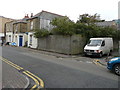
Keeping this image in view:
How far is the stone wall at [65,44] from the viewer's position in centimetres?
1405

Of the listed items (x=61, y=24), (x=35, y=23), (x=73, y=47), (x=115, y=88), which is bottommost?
(x=115, y=88)

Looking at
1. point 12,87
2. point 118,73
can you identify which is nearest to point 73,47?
point 118,73

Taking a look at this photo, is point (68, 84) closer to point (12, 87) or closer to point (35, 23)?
point (12, 87)

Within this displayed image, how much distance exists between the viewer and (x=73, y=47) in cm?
1416

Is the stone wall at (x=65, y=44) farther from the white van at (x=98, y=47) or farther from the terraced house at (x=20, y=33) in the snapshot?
the terraced house at (x=20, y=33)

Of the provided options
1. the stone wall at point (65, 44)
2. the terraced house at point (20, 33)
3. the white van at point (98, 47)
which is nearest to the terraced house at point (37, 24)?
the terraced house at point (20, 33)

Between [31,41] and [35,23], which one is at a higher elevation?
[35,23]

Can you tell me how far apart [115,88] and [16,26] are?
2809 centimetres

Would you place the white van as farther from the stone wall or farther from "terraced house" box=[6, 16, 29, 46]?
"terraced house" box=[6, 16, 29, 46]

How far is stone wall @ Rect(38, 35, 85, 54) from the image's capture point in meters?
14.0

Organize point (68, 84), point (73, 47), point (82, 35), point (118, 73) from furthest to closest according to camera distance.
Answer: point (82, 35) < point (73, 47) < point (118, 73) < point (68, 84)

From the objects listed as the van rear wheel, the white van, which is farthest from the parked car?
the white van

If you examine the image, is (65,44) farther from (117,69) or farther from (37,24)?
(37,24)

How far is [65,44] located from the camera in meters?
14.5
